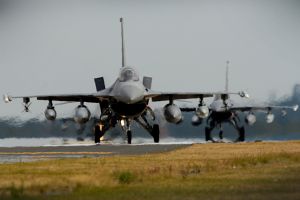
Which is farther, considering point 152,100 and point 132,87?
point 152,100

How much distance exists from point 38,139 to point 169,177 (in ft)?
162

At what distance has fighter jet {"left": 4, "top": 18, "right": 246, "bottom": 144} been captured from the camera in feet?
225

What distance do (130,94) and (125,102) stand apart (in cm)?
140

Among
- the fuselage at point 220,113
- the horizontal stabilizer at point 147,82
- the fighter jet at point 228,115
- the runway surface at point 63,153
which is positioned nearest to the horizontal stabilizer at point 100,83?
the horizontal stabilizer at point 147,82

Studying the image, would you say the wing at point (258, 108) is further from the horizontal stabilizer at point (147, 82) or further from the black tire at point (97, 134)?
the black tire at point (97, 134)

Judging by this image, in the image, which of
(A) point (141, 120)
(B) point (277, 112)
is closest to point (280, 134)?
(B) point (277, 112)

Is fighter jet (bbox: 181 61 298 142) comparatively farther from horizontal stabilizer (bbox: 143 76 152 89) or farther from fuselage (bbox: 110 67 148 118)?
fuselage (bbox: 110 67 148 118)

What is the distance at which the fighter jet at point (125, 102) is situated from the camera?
6844 centimetres

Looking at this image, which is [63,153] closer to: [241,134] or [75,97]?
[75,97]

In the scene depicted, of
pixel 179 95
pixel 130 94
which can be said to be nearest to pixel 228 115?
pixel 179 95

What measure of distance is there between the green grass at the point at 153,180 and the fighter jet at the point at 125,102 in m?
31.6

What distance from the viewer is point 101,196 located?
21797 millimetres

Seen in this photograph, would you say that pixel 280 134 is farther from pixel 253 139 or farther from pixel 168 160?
pixel 168 160

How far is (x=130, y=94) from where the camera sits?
67.1 metres
